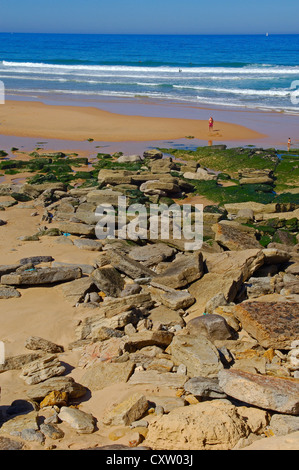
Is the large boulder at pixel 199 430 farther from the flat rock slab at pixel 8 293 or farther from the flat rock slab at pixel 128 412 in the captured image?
the flat rock slab at pixel 8 293

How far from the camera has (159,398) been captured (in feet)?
20.5

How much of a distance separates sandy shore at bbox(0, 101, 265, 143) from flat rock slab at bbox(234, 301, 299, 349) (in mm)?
16981

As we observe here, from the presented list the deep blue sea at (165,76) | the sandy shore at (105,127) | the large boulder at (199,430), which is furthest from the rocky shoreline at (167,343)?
the deep blue sea at (165,76)

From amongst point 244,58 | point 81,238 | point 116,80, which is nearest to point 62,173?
point 81,238

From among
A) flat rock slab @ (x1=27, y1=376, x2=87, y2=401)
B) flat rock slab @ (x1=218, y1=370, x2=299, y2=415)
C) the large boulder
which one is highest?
flat rock slab @ (x1=218, y1=370, x2=299, y2=415)

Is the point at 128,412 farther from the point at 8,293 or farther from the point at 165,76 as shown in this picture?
the point at 165,76

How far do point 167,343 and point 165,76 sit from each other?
45651 mm

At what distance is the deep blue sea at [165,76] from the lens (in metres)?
37.9

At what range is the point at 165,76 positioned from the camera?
164 feet

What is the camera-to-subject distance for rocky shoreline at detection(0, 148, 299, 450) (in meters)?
5.59

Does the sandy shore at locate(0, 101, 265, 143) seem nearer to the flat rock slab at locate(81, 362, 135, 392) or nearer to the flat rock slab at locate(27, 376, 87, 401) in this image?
the flat rock slab at locate(81, 362, 135, 392)

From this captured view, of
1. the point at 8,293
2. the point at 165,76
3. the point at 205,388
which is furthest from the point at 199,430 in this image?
the point at 165,76

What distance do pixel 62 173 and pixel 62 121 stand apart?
383 inches

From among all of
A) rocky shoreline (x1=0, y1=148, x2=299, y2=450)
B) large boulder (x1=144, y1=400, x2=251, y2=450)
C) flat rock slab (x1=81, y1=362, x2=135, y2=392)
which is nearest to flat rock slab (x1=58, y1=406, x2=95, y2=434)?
rocky shoreline (x1=0, y1=148, x2=299, y2=450)
